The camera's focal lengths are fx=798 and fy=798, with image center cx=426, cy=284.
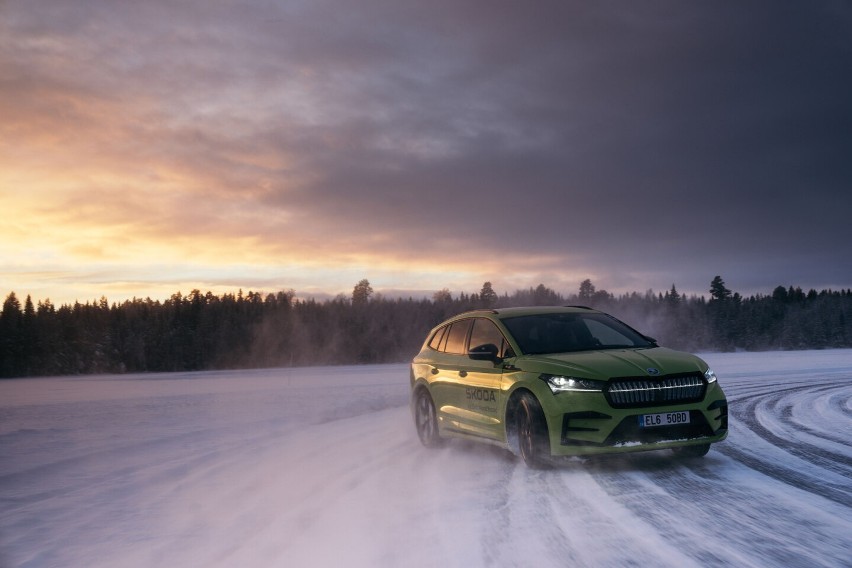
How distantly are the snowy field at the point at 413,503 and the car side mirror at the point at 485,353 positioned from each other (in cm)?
121

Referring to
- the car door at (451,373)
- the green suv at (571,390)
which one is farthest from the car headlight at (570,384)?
the car door at (451,373)

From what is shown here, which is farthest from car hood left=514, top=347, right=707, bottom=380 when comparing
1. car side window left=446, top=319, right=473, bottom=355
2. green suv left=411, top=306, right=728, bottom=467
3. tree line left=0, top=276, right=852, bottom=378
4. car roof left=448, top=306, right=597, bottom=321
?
tree line left=0, top=276, right=852, bottom=378

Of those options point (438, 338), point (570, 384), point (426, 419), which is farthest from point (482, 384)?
point (438, 338)

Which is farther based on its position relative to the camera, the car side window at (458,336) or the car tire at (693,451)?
the car side window at (458,336)

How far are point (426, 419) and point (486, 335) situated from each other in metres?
1.79

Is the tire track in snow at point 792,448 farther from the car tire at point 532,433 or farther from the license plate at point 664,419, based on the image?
the car tire at point 532,433

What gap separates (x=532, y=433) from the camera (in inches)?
328

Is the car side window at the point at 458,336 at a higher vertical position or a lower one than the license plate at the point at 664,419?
higher

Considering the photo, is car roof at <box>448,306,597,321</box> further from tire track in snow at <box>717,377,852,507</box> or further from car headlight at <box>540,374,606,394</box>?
tire track in snow at <box>717,377,852,507</box>

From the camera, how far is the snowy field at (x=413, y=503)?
5059mm

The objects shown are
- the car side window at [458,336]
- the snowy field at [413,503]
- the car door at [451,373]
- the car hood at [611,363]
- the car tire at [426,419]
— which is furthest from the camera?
the car tire at [426,419]

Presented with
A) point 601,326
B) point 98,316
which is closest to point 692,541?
point 601,326

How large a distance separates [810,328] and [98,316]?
126 m

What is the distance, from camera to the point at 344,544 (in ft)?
17.7
